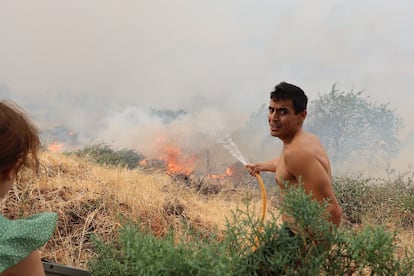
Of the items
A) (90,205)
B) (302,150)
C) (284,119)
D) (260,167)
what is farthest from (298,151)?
(90,205)

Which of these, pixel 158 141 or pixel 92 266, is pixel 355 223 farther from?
pixel 92 266

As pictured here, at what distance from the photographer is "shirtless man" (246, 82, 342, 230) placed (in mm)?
2314

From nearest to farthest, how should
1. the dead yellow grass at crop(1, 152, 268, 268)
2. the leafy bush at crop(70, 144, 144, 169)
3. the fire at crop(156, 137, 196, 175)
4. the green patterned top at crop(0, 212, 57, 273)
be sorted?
the green patterned top at crop(0, 212, 57, 273), the dead yellow grass at crop(1, 152, 268, 268), the leafy bush at crop(70, 144, 144, 169), the fire at crop(156, 137, 196, 175)

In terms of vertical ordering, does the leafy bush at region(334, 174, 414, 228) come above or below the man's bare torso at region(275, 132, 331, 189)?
below

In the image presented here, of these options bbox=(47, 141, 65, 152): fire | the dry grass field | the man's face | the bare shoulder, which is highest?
the man's face

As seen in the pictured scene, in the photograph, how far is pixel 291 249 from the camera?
163cm

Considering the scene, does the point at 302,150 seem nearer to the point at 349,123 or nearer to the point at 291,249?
the point at 291,249

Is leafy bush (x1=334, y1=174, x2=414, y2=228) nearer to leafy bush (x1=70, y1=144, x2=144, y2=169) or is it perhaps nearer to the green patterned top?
leafy bush (x1=70, y1=144, x2=144, y2=169)

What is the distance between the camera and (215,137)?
10414mm

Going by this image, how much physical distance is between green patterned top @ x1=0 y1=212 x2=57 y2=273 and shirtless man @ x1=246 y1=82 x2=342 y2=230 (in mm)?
1024

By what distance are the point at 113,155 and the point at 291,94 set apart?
6.84 metres

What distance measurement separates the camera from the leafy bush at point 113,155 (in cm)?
855

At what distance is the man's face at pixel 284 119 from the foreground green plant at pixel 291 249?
0.93 m

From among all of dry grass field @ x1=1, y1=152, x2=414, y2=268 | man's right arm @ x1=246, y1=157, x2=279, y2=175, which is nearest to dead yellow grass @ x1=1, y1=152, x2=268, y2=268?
dry grass field @ x1=1, y1=152, x2=414, y2=268
